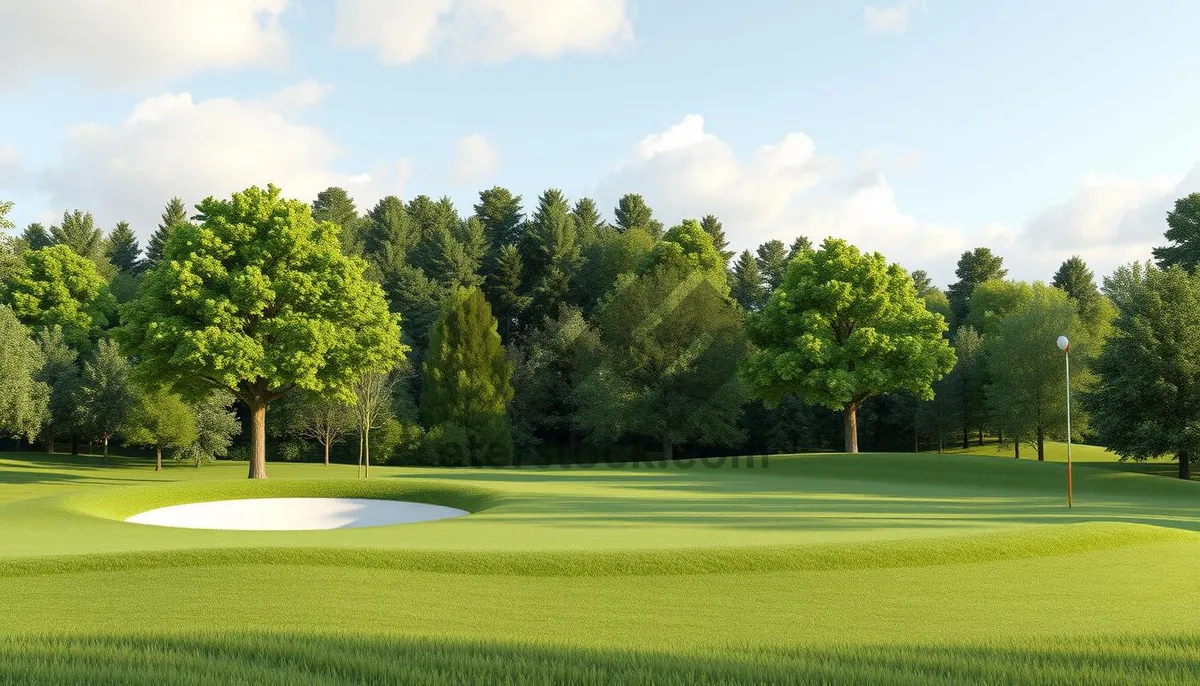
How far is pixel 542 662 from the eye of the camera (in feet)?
20.4

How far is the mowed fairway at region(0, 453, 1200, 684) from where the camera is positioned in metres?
6.14

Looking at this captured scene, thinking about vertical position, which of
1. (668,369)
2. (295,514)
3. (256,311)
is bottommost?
(295,514)

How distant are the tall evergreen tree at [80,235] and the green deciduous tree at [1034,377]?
2882 inches

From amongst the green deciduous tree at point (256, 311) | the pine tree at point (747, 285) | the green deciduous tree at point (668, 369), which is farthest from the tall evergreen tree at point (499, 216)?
the green deciduous tree at point (256, 311)

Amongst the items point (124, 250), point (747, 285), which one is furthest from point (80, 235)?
point (747, 285)

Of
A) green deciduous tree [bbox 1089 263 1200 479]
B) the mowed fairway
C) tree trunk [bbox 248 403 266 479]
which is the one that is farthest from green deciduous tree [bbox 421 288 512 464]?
the mowed fairway

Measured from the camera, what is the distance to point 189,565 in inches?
431

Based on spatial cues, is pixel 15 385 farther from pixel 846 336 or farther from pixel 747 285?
pixel 747 285

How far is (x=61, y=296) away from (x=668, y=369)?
4285 cm

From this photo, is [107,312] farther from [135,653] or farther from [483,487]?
[135,653]

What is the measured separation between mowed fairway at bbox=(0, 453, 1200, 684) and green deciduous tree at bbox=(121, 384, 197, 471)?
22.9 m

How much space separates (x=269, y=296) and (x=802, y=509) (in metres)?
19.4

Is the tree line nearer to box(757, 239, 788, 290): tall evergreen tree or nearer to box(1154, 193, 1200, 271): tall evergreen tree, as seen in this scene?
box(1154, 193, 1200, 271): tall evergreen tree

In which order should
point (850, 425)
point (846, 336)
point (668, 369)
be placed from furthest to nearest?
point (668, 369) < point (846, 336) < point (850, 425)
